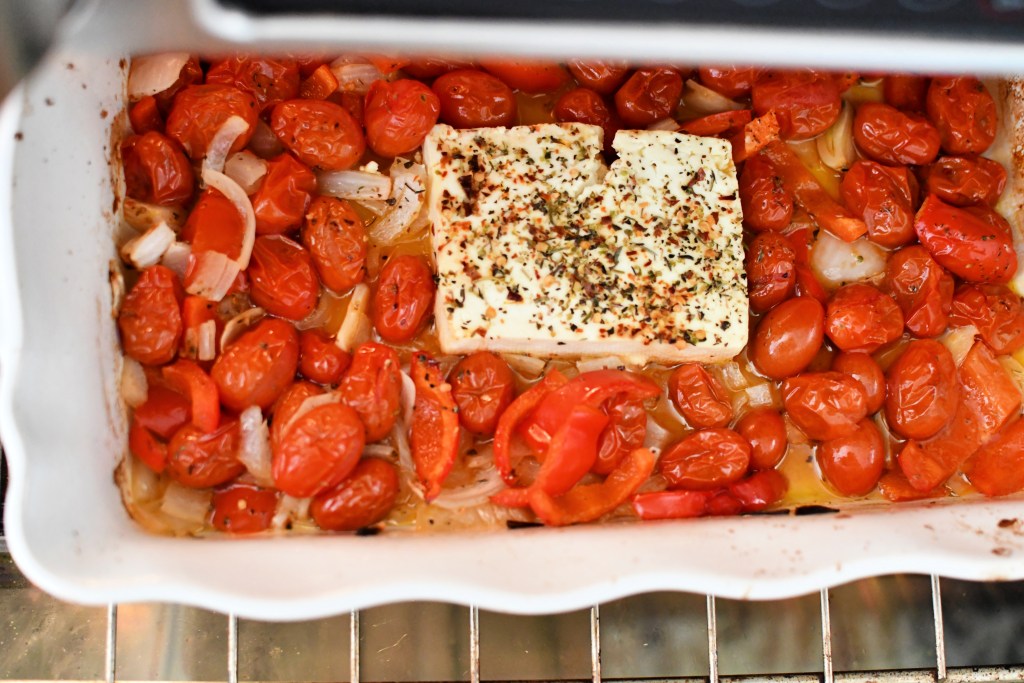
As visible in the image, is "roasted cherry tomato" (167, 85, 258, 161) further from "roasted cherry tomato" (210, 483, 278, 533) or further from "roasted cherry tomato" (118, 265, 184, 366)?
"roasted cherry tomato" (210, 483, 278, 533)

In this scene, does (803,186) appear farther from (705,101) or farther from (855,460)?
(855,460)

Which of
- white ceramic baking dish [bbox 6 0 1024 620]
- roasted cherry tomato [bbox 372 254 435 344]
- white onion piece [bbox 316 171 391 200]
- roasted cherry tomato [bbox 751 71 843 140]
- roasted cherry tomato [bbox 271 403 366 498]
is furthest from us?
roasted cherry tomato [bbox 751 71 843 140]

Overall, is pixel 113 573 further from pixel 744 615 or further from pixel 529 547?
pixel 744 615

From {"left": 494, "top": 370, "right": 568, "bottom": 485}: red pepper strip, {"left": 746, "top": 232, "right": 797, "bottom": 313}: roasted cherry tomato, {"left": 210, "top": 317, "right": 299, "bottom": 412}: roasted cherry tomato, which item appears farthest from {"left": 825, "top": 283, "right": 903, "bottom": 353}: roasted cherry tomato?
{"left": 210, "top": 317, "right": 299, "bottom": 412}: roasted cherry tomato

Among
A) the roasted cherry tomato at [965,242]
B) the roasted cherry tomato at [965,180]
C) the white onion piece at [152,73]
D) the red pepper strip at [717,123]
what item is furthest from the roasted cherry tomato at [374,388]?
the roasted cherry tomato at [965,180]

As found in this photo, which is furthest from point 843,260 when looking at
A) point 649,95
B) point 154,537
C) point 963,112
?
point 154,537
